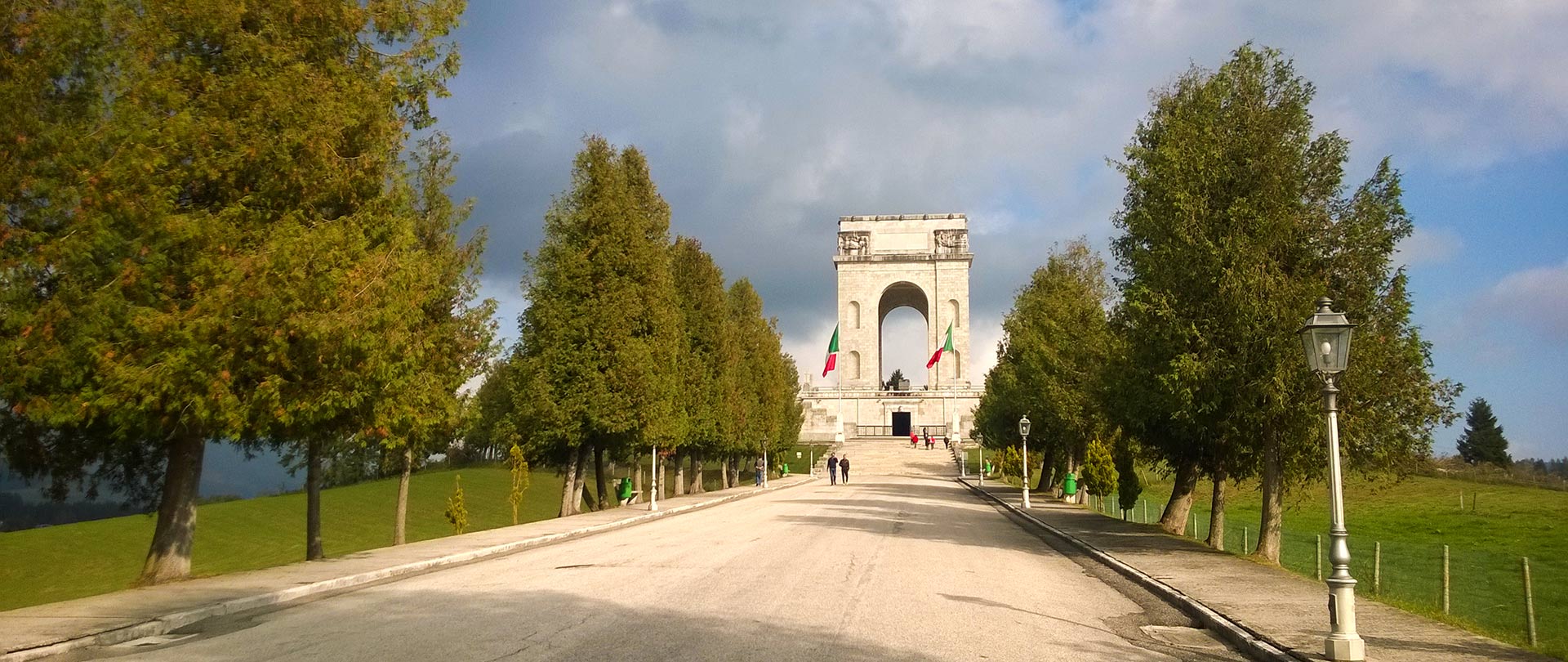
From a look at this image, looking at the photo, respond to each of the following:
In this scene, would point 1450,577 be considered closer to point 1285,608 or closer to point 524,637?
point 1285,608

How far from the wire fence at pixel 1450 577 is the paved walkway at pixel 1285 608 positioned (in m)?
1.12

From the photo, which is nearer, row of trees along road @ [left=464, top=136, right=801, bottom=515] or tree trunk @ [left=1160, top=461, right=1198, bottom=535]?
tree trunk @ [left=1160, top=461, right=1198, bottom=535]

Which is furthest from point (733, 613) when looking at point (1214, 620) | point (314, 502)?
point (314, 502)

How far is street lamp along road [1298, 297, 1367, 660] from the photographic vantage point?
868 centimetres

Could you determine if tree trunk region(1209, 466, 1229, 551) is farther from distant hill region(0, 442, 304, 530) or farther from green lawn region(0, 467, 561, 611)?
green lawn region(0, 467, 561, 611)

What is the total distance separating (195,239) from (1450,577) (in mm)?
27421

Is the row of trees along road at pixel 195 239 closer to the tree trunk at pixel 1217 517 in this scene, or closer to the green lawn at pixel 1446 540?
the green lawn at pixel 1446 540

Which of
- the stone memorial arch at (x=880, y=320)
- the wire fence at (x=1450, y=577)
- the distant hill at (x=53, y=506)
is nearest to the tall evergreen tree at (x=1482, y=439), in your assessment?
the stone memorial arch at (x=880, y=320)

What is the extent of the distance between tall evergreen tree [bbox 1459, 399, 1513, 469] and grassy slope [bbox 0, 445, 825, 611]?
3224 inches

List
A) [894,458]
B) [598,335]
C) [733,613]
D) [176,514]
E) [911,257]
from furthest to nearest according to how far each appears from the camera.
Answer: [911,257] < [894,458] < [598,335] < [176,514] < [733,613]

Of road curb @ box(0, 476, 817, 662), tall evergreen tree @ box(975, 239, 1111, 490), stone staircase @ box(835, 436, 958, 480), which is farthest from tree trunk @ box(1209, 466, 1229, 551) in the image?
stone staircase @ box(835, 436, 958, 480)

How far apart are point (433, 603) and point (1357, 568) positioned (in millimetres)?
23695

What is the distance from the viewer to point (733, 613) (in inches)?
420

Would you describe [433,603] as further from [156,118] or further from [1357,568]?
[1357,568]
